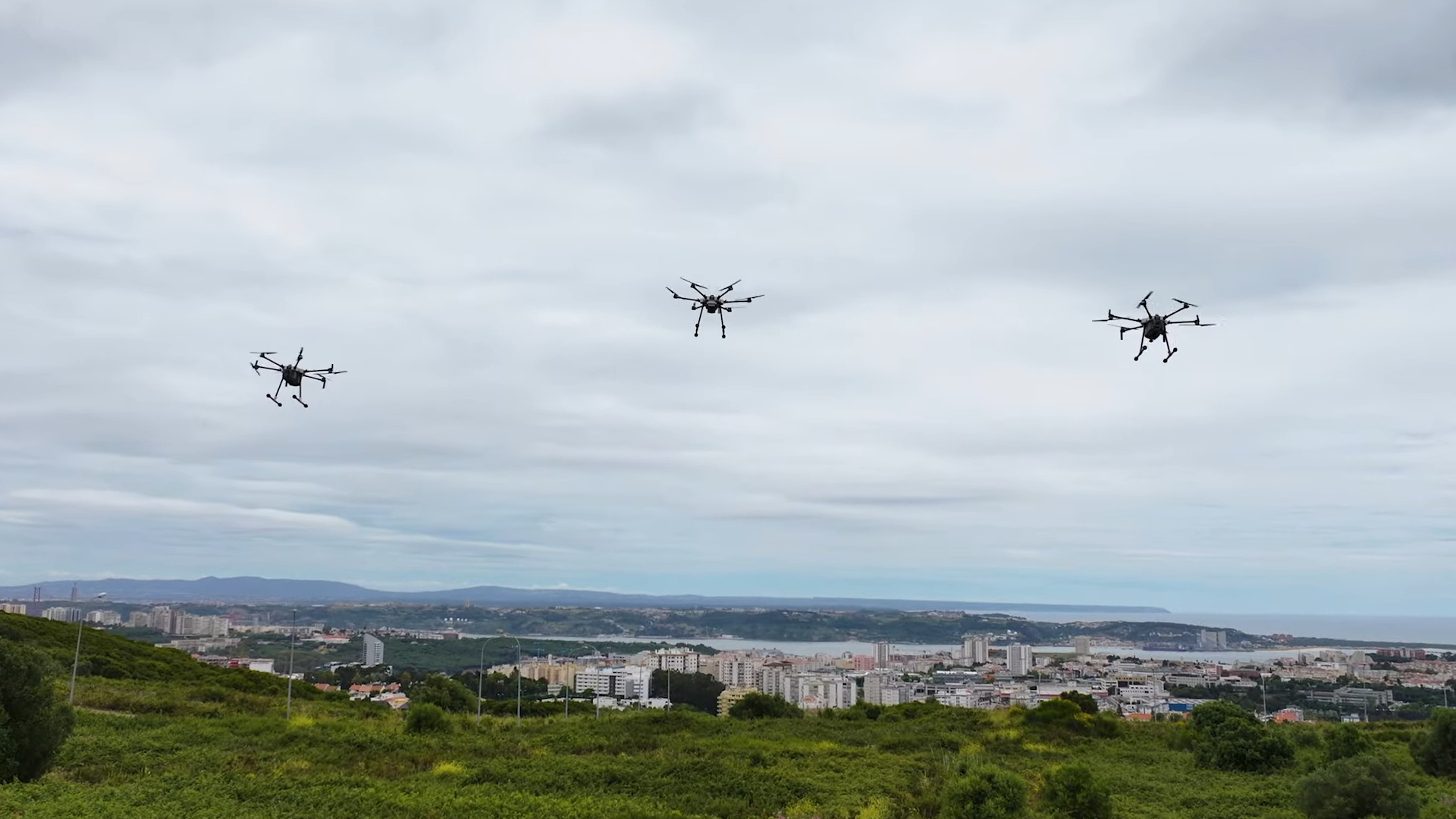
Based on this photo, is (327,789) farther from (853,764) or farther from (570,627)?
(570,627)

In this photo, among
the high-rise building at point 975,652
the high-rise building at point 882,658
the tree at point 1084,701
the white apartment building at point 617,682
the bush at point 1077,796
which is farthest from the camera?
the high-rise building at point 975,652

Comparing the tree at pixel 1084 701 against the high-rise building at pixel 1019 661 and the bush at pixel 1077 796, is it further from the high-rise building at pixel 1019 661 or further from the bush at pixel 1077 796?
the high-rise building at pixel 1019 661

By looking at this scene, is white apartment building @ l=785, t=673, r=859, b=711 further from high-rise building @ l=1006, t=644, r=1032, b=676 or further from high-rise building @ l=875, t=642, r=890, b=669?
high-rise building @ l=875, t=642, r=890, b=669

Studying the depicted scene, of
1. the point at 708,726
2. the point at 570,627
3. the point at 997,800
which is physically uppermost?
the point at 997,800

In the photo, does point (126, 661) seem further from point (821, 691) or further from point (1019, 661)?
point (1019, 661)

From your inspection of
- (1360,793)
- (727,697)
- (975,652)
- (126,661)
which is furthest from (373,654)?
(1360,793)

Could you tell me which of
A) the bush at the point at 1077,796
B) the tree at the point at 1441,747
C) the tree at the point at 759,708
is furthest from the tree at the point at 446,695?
the tree at the point at 1441,747

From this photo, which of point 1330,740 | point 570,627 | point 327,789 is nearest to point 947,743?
point 1330,740

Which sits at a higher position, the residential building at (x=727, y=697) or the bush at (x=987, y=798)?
the bush at (x=987, y=798)
